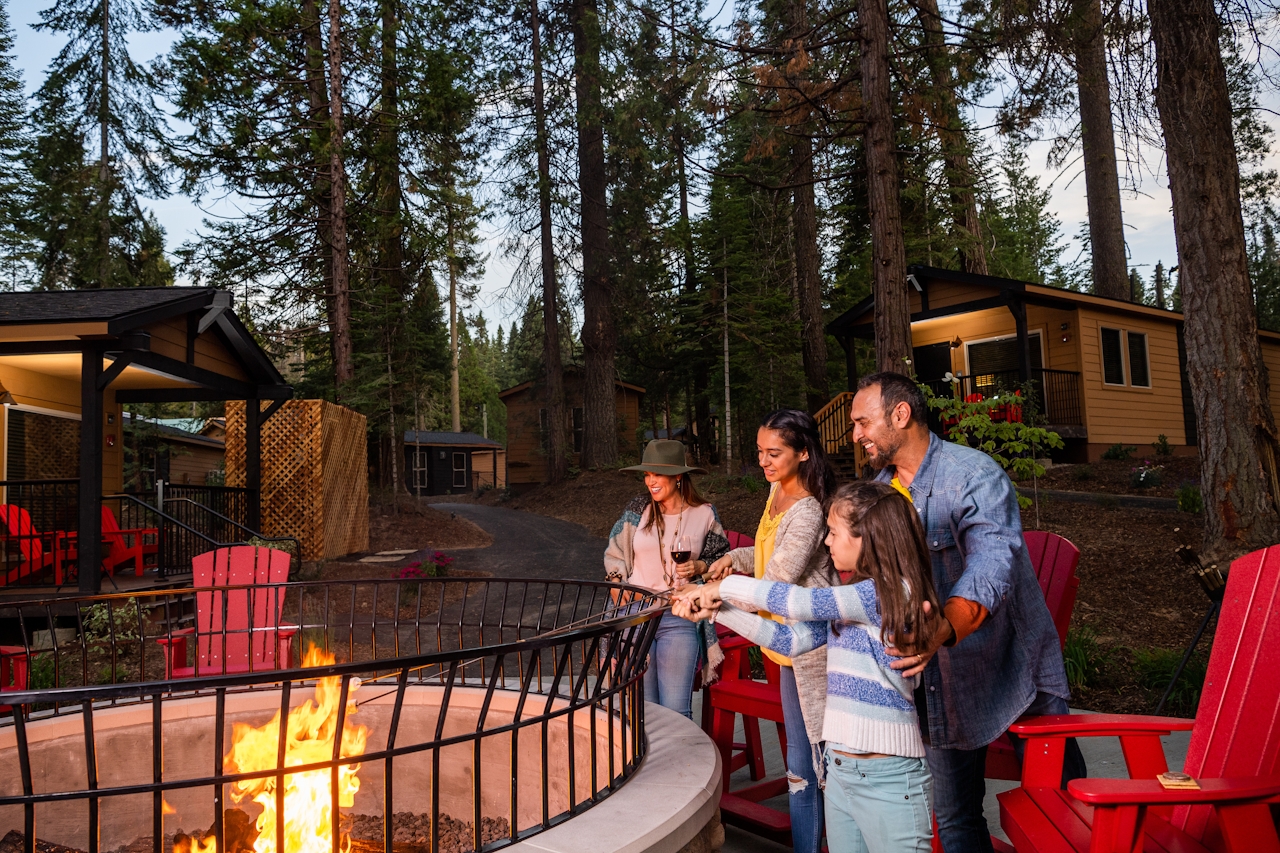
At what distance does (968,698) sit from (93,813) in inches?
78.3

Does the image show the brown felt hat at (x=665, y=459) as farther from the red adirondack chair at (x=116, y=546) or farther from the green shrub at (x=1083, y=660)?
the red adirondack chair at (x=116, y=546)

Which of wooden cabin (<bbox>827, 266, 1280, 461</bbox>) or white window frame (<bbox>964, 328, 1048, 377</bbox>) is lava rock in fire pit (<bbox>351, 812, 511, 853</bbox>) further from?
white window frame (<bbox>964, 328, 1048, 377</bbox>)

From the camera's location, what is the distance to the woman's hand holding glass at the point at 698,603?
6.63 ft

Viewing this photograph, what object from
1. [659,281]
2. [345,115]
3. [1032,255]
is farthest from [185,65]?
[1032,255]

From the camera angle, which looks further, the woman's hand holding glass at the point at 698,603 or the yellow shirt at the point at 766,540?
the yellow shirt at the point at 766,540

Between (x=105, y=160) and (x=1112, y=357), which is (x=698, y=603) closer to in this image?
(x=1112, y=357)

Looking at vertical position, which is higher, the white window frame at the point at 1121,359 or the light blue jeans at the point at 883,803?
the white window frame at the point at 1121,359

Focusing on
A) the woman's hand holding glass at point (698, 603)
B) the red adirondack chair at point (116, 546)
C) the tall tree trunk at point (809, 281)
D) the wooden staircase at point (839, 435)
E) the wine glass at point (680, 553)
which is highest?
the tall tree trunk at point (809, 281)

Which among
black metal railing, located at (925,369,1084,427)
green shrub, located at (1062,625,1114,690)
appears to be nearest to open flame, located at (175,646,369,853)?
green shrub, located at (1062,625,1114,690)

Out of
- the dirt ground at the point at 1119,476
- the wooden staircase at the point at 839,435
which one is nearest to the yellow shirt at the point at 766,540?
the dirt ground at the point at 1119,476

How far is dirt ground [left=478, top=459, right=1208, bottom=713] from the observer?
4.96 metres

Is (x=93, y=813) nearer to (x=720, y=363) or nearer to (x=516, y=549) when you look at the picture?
(x=516, y=549)

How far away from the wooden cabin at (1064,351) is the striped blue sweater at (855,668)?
38.9ft

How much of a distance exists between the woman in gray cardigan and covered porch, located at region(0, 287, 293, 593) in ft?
23.3
